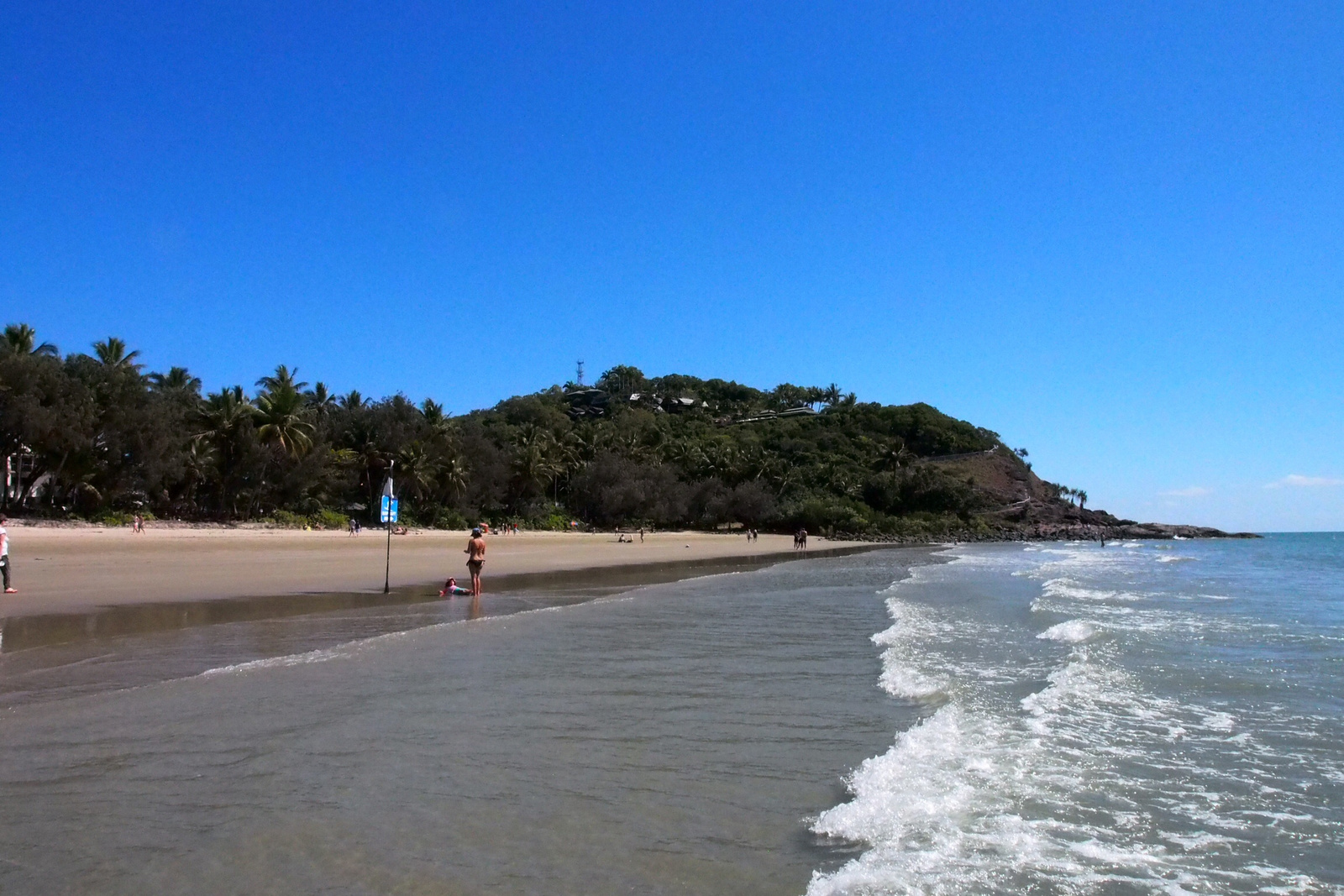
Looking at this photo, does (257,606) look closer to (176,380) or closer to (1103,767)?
(1103,767)

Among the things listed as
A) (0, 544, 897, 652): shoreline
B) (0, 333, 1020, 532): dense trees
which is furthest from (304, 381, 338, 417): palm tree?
(0, 544, 897, 652): shoreline

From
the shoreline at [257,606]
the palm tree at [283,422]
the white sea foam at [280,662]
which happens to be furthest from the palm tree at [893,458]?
the white sea foam at [280,662]

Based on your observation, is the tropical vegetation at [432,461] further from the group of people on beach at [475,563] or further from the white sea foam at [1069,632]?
the white sea foam at [1069,632]

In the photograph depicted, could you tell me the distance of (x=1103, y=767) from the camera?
703 centimetres

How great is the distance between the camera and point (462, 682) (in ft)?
30.9

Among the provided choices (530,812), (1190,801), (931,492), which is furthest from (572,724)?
(931,492)

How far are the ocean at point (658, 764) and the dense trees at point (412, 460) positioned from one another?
15717 millimetres

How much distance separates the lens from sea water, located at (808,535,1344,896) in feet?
16.2

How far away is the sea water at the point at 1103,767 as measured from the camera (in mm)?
4949

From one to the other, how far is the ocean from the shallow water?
0.03 metres

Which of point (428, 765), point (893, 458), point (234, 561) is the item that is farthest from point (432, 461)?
point (893, 458)

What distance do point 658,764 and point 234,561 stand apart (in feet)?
76.2

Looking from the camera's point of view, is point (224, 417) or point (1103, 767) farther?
point (224, 417)

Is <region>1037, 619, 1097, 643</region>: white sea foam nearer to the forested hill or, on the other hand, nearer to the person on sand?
the person on sand
